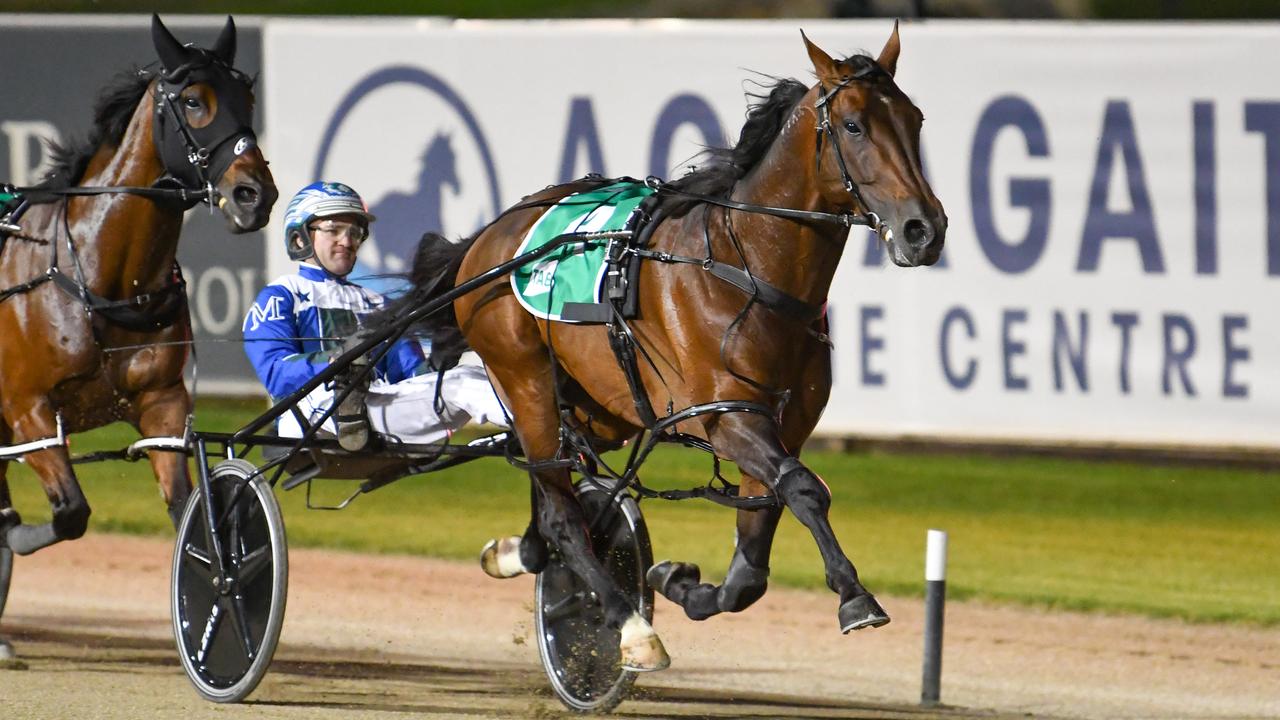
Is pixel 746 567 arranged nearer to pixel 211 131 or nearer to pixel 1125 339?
pixel 211 131

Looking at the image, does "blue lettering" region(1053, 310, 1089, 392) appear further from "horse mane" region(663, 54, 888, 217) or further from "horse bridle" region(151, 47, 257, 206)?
"horse bridle" region(151, 47, 257, 206)

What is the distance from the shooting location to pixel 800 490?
14.8 ft

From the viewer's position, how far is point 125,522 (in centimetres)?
1026

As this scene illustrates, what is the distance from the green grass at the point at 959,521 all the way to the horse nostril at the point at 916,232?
436 centimetres

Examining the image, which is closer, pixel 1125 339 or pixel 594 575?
pixel 594 575

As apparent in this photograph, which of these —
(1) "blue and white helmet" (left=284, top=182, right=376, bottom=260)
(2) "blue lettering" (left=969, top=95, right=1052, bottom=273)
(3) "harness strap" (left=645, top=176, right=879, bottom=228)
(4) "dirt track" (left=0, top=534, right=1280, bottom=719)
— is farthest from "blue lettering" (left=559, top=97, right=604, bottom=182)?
(3) "harness strap" (left=645, top=176, right=879, bottom=228)

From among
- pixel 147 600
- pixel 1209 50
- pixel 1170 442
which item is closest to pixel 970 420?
pixel 1170 442

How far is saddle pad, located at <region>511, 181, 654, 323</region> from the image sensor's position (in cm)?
513

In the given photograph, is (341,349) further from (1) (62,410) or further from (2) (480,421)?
(1) (62,410)

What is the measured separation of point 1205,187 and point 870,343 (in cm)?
190

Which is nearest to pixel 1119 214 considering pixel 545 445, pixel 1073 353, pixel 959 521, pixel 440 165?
pixel 1073 353

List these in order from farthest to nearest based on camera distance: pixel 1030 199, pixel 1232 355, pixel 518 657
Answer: pixel 1030 199 → pixel 1232 355 → pixel 518 657

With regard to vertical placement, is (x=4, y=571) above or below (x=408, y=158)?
below

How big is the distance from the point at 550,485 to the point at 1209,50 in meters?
5.92
